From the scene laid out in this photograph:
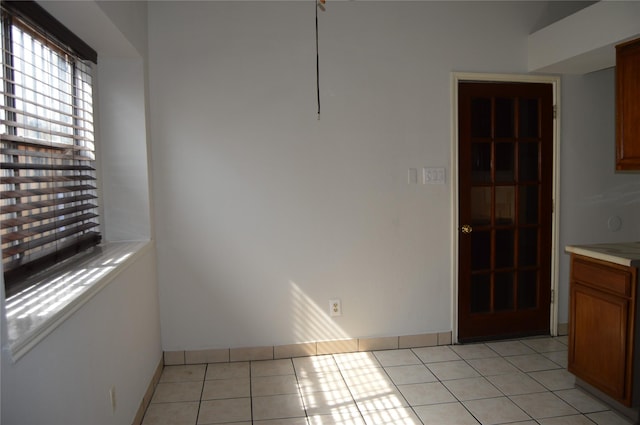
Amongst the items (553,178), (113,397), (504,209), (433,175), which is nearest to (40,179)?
(113,397)

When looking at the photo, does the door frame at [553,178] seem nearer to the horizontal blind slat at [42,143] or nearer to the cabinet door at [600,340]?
the cabinet door at [600,340]

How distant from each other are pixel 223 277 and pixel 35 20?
198cm

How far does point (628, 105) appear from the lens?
9.88ft

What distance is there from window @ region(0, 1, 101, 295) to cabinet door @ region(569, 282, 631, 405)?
2.83 m

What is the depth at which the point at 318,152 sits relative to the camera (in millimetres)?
3555

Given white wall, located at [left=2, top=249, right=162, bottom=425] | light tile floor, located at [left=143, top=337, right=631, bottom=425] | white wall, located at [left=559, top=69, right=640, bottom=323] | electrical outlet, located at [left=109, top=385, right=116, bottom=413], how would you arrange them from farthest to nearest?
white wall, located at [left=559, top=69, right=640, bottom=323] → light tile floor, located at [left=143, top=337, right=631, bottom=425] → electrical outlet, located at [left=109, top=385, right=116, bottom=413] → white wall, located at [left=2, top=249, right=162, bottom=425]

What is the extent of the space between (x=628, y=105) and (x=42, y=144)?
321 cm

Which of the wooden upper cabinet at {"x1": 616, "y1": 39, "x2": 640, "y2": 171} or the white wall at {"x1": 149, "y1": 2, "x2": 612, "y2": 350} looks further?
the white wall at {"x1": 149, "y1": 2, "x2": 612, "y2": 350}

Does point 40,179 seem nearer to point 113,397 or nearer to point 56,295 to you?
point 56,295

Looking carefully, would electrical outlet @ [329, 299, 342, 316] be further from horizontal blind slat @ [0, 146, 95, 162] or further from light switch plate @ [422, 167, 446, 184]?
horizontal blind slat @ [0, 146, 95, 162]

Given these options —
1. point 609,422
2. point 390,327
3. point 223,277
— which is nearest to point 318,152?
point 223,277

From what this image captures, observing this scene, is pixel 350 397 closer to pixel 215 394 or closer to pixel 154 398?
pixel 215 394

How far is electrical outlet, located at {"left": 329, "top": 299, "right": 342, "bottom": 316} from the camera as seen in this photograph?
3.65m

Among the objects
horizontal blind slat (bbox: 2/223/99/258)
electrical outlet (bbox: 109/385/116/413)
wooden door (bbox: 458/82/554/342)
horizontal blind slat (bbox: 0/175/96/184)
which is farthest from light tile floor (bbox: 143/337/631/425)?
horizontal blind slat (bbox: 0/175/96/184)
